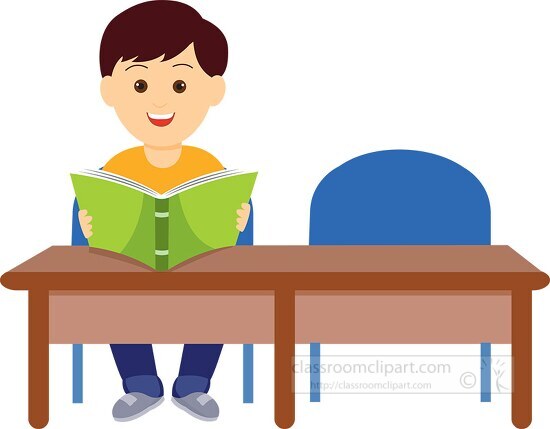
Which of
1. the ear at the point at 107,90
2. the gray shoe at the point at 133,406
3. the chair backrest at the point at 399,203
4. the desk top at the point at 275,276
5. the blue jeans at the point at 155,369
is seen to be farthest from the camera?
the chair backrest at the point at 399,203

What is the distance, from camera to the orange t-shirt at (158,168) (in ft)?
15.6

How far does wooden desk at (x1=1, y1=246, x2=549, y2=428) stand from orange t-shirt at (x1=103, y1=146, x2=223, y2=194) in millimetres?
450

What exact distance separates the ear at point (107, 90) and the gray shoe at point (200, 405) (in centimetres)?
122

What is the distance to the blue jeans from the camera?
4.57 m

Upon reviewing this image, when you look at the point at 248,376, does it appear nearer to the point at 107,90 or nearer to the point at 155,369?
the point at 155,369

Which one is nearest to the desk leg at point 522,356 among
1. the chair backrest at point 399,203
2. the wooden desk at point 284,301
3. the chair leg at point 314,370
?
the wooden desk at point 284,301

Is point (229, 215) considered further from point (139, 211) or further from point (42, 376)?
point (42, 376)

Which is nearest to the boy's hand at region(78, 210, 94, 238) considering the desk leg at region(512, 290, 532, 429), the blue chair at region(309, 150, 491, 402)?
the blue chair at region(309, 150, 491, 402)

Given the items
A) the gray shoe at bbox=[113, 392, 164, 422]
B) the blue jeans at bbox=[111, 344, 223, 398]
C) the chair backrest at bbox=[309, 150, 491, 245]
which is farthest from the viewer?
the chair backrest at bbox=[309, 150, 491, 245]

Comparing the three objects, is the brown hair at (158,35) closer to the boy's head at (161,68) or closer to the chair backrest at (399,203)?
the boy's head at (161,68)

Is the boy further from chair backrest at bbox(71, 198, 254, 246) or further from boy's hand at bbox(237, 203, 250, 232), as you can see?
chair backrest at bbox(71, 198, 254, 246)

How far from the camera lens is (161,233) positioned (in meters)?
4.22

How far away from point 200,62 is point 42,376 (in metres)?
1.38

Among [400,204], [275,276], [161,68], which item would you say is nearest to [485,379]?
[400,204]
